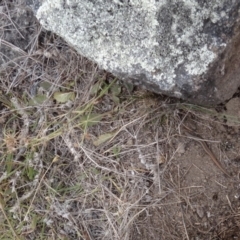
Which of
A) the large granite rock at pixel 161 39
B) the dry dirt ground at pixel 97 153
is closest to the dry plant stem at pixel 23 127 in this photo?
the dry dirt ground at pixel 97 153

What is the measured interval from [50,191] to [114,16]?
Result: 75 cm

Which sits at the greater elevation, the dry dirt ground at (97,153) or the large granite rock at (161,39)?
the large granite rock at (161,39)

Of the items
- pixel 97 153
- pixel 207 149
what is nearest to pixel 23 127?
pixel 97 153

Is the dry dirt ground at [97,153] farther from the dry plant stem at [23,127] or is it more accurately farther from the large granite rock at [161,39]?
the large granite rock at [161,39]

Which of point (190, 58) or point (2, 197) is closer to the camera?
Result: point (190, 58)

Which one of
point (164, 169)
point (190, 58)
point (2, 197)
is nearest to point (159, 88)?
point (190, 58)

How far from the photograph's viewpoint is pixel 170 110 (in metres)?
1.86

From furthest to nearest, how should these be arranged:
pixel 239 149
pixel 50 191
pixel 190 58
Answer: pixel 50 191, pixel 239 149, pixel 190 58

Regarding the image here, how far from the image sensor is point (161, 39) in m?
1.54

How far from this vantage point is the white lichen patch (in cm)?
151

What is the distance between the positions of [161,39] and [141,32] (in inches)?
2.4

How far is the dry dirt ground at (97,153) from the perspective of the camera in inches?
73.5

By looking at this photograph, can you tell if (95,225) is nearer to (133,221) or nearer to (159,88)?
(133,221)

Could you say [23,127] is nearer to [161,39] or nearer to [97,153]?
[97,153]
